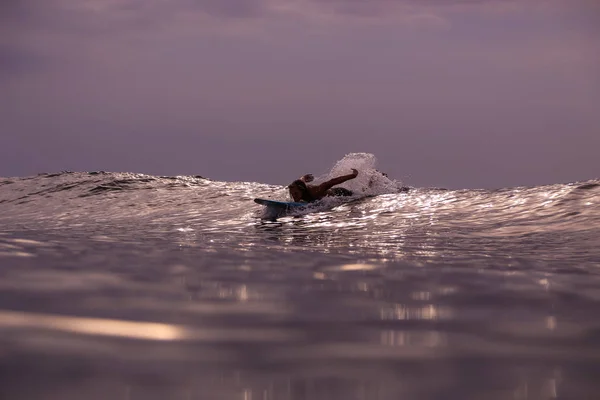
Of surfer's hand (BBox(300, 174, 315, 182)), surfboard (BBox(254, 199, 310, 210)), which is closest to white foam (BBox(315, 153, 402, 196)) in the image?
surfer's hand (BBox(300, 174, 315, 182))

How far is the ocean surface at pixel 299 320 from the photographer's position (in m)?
1.35

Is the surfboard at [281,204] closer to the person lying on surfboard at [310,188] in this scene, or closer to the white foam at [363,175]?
the person lying on surfboard at [310,188]

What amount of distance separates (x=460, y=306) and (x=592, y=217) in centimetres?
574

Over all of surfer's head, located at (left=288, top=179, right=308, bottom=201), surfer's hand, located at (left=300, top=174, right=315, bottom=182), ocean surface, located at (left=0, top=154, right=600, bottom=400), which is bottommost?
ocean surface, located at (left=0, top=154, right=600, bottom=400)

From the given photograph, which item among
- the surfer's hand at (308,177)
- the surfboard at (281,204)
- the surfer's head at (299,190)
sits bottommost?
the surfboard at (281,204)

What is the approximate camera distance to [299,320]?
6.61ft

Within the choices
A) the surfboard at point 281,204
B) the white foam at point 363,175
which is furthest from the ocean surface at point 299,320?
the white foam at point 363,175

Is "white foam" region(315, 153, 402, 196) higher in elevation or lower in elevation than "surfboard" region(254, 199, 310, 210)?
higher

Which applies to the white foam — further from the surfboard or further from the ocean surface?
the ocean surface

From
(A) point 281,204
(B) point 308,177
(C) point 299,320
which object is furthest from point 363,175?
(C) point 299,320

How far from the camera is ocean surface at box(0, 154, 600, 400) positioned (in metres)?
1.35

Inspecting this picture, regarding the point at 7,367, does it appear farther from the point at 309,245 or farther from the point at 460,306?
the point at 309,245

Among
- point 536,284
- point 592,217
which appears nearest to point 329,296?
point 536,284

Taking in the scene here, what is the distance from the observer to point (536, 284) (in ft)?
9.52
